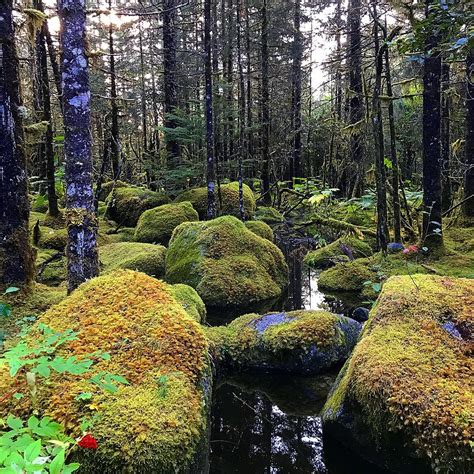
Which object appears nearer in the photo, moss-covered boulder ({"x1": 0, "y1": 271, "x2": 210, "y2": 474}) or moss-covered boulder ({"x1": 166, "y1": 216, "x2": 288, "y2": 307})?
moss-covered boulder ({"x1": 0, "y1": 271, "x2": 210, "y2": 474})

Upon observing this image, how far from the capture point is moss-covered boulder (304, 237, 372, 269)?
10.4 metres

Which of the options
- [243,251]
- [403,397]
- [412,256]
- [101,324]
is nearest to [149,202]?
[243,251]

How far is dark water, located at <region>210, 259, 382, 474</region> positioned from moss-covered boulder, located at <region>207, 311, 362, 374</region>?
16 centimetres

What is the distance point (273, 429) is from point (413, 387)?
149 centimetres

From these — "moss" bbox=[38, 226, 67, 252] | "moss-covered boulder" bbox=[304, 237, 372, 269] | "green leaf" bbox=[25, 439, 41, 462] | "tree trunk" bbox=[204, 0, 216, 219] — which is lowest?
"moss-covered boulder" bbox=[304, 237, 372, 269]

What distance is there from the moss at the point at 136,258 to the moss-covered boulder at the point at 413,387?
5406 millimetres

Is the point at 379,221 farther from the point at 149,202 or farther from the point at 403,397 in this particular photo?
the point at 149,202

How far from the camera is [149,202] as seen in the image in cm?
1452

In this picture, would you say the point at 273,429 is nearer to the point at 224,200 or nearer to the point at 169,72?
the point at 224,200

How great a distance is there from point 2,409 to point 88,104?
138 inches

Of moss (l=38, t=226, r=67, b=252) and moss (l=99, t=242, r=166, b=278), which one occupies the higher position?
moss (l=38, t=226, r=67, b=252)

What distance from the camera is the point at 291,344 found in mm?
5191

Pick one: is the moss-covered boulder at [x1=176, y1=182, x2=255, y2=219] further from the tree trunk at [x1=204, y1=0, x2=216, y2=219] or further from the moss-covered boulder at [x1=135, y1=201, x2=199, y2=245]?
the tree trunk at [x1=204, y1=0, x2=216, y2=219]

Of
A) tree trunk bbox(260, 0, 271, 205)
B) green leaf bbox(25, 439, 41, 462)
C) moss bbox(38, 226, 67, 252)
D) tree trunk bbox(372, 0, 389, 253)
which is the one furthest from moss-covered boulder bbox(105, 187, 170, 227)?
green leaf bbox(25, 439, 41, 462)
